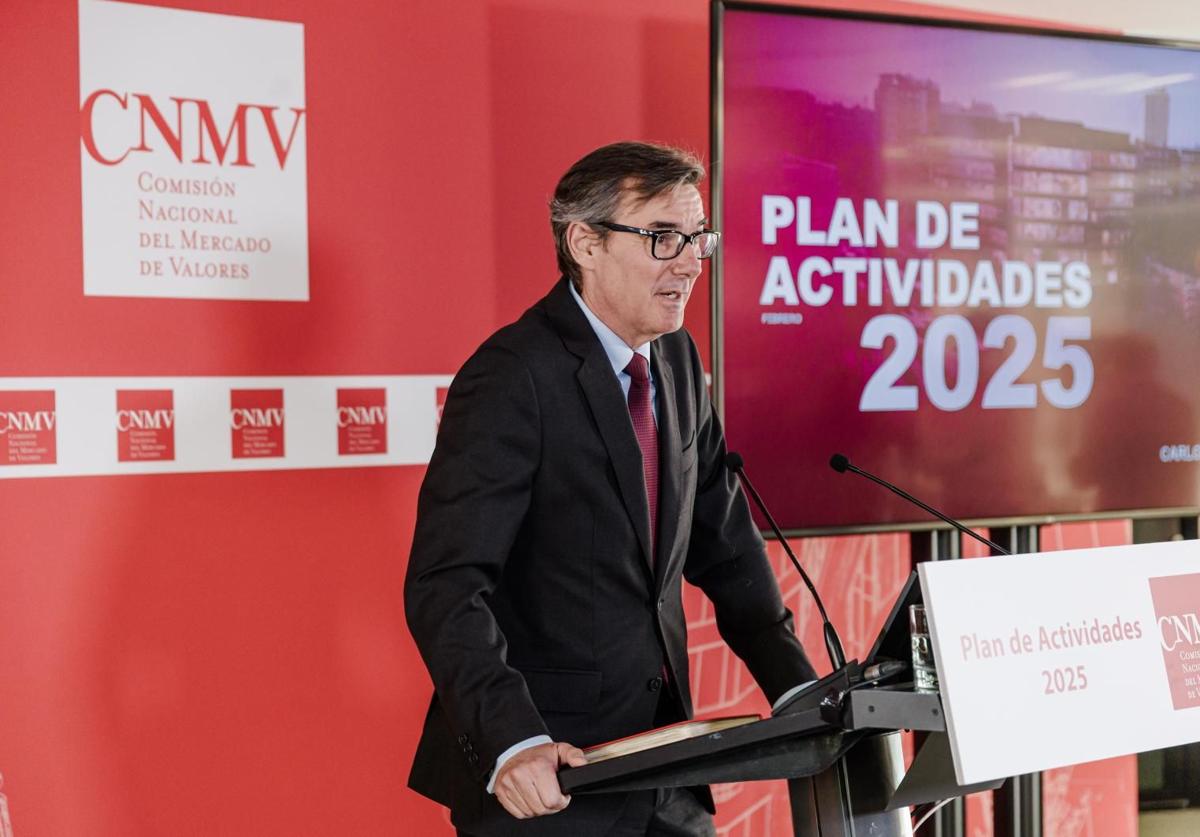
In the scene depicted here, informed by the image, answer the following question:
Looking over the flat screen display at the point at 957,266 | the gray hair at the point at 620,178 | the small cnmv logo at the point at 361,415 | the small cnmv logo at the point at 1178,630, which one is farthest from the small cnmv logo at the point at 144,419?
the small cnmv logo at the point at 1178,630

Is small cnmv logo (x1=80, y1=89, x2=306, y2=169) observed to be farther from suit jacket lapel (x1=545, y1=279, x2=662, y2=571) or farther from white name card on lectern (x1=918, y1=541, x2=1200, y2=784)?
white name card on lectern (x1=918, y1=541, x2=1200, y2=784)

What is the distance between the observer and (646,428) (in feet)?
6.13

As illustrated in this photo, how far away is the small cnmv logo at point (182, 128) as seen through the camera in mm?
2406

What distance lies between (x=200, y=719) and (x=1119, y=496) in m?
2.39

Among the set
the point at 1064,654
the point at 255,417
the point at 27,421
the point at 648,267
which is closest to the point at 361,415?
the point at 255,417

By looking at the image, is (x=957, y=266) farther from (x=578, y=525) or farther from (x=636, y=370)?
(x=578, y=525)

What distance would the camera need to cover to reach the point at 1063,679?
52.3 inches

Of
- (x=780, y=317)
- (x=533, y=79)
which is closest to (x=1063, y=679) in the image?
(x=780, y=317)

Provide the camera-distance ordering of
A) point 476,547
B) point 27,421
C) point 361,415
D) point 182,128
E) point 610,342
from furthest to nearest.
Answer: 1. point 361,415
2. point 182,128
3. point 27,421
4. point 610,342
5. point 476,547

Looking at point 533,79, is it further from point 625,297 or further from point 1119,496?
point 1119,496

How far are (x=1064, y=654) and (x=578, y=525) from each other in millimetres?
700

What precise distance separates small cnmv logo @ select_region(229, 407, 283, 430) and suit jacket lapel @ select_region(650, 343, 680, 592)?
1.00m

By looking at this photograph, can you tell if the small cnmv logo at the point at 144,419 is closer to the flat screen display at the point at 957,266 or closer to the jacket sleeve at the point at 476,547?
the jacket sleeve at the point at 476,547

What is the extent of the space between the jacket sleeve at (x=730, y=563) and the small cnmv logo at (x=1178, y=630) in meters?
0.59
